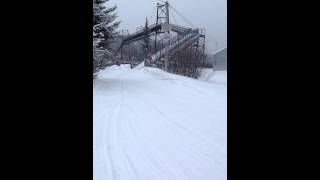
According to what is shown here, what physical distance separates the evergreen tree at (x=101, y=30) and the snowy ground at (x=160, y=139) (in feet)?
15.2

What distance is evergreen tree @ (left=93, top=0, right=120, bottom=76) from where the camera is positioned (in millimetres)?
17656

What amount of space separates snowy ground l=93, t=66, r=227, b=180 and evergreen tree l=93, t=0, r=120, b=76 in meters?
4.62

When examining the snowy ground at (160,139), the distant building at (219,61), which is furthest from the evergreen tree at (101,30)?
the distant building at (219,61)

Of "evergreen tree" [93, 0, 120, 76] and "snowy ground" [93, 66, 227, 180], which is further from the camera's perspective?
"evergreen tree" [93, 0, 120, 76]

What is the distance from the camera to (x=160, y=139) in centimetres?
725

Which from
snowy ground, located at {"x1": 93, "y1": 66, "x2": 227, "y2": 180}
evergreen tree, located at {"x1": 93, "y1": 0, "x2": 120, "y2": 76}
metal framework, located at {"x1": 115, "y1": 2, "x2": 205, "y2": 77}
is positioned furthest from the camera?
metal framework, located at {"x1": 115, "y1": 2, "x2": 205, "y2": 77}

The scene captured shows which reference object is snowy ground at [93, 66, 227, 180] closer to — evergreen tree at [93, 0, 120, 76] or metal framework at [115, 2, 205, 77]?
evergreen tree at [93, 0, 120, 76]

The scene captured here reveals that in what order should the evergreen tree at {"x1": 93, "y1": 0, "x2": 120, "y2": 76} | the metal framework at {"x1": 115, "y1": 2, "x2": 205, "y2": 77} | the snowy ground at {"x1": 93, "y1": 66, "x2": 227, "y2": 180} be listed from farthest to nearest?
the metal framework at {"x1": 115, "y1": 2, "x2": 205, "y2": 77} → the evergreen tree at {"x1": 93, "y1": 0, "x2": 120, "y2": 76} → the snowy ground at {"x1": 93, "y1": 66, "x2": 227, "y2": 180}

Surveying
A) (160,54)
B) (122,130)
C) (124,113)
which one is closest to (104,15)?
(124,113)

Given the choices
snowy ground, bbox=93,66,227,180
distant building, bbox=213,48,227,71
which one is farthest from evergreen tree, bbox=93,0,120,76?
distant building, bbox=213,48,227,71
